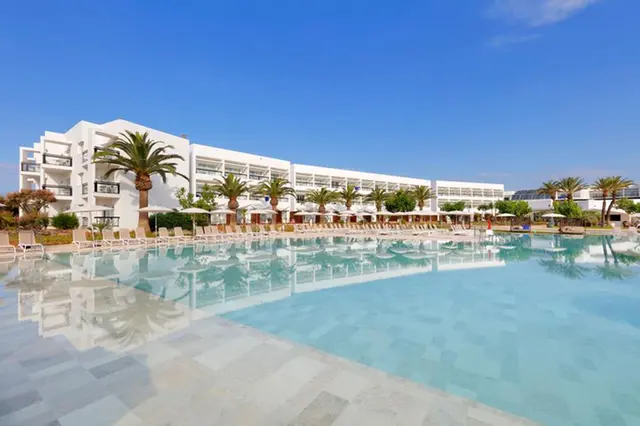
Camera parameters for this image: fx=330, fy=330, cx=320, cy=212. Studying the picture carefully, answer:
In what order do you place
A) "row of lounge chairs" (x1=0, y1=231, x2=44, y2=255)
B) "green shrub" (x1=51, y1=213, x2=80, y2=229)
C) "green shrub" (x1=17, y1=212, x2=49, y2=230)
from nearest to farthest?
"row of lounge chairs" (x1=0, y1=231, x2=44, y2=255), "green shrub" (x1=17, y1=212, x2=49, y2=230), "green shrub" (x1=51, y1=213, x2=80, y2=229)

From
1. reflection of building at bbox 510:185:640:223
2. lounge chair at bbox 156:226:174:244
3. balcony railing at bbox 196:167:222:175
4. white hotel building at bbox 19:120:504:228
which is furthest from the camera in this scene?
reflection of building at bbox 510:185:640:223

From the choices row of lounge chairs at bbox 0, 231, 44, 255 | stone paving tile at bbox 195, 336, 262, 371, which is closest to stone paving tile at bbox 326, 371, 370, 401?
stone paving tile at bbox 195, 336, 262, 371

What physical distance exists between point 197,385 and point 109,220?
2613cm

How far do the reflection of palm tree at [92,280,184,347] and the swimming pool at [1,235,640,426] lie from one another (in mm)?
107

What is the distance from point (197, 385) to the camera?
117 inches

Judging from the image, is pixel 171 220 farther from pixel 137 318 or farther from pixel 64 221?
pixel 137 318

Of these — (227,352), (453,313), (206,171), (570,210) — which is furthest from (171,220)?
(570,210)

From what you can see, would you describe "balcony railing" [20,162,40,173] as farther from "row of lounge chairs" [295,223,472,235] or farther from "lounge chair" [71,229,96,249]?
"row of lounge chairs" [295,223,472,235]

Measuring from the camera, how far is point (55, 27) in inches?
516

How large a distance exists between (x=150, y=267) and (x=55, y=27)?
10759 mm

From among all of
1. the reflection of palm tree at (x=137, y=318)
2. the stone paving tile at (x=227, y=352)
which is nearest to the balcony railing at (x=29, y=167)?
the reflection of palm tree at (x=137, y=318)

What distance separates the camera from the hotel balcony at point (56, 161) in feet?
85.8

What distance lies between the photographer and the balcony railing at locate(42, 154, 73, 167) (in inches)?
1037

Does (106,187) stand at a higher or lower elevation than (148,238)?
higher
